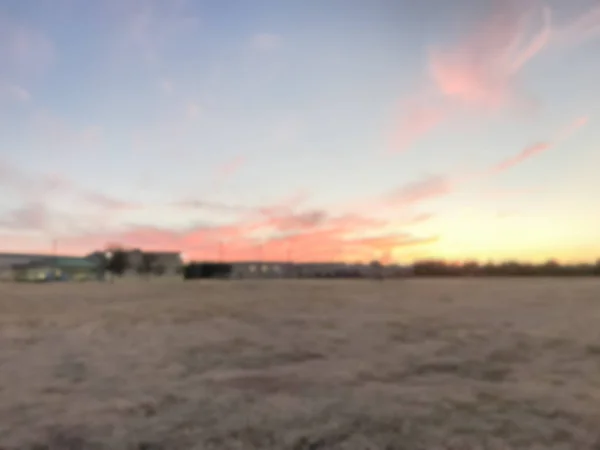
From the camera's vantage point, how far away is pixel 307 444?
5973mm

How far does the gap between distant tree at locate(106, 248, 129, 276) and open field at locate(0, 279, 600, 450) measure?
71.8m

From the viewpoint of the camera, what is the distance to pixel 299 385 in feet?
28.6

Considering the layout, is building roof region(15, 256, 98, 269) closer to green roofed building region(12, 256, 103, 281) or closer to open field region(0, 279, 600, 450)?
green roofed building region(12, 256, 103, 281)

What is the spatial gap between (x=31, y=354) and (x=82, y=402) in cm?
442

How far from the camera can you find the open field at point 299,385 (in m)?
6.22

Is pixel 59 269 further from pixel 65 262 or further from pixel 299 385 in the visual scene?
pixel 299 385

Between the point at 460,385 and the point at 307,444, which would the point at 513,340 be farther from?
the point at 307,444

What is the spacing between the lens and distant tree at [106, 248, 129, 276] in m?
84.8

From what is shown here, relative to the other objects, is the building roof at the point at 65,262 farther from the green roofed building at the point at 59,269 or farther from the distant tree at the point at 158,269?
the distant tree at the point at 158,269

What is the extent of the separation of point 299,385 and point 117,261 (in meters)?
83.2

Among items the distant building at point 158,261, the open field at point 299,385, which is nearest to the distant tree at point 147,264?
the distant building at point 158,261

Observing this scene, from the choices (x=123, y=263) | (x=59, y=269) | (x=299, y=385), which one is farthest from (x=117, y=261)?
(x=299, y=385)

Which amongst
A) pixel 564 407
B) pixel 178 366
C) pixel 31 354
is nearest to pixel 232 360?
pixel 178 366

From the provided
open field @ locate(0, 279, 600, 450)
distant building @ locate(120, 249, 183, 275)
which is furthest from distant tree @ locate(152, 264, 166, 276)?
open field @ locate(0, 279, 600, 450)
